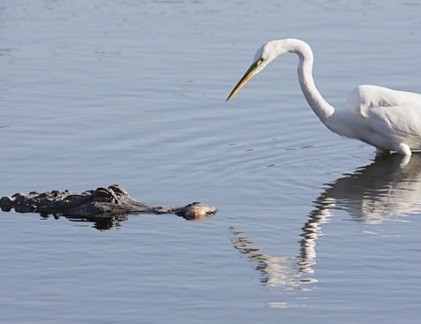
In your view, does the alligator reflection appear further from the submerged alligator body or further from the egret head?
the egret head

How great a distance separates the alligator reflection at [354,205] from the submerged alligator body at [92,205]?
3.03ft

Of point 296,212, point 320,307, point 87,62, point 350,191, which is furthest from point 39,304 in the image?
point 87,62

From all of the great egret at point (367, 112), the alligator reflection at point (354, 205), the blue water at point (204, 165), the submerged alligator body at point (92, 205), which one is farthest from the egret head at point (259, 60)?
the submerged alligator body at point (92, 205)

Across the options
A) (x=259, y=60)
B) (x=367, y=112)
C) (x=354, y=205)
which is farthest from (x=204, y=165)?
(x=367, y=112)

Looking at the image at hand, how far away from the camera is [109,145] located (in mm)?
14625

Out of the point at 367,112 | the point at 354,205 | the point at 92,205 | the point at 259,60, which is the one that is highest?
the point at 259,60

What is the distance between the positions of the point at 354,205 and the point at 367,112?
2296 millimetres

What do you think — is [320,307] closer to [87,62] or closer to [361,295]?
[361,295]

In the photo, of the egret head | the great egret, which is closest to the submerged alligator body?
the egret head

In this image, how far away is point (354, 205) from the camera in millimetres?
12797

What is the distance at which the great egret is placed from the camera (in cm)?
1484

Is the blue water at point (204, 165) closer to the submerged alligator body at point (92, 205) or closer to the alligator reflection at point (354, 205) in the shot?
the alligator reflection at point (354, 205)

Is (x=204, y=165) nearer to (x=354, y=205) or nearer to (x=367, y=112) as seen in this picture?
(x=354, y=205)

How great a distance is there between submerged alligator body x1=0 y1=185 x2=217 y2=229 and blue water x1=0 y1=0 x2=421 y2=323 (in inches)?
5.0
